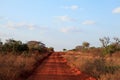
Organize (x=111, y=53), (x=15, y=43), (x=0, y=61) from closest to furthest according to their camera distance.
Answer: (x=0, y=61) < (x=15, y=43) < (x=111, y=53)

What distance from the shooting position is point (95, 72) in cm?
2225

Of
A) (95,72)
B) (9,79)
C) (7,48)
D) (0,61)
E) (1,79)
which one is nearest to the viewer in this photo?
(1,79)

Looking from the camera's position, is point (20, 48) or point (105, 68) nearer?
point (105, 68)

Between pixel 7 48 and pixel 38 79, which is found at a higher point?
pixel 7 48

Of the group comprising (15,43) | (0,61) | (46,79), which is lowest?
(46,79)

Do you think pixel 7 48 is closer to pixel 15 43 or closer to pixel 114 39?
pixel 15 43

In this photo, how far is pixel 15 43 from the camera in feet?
145

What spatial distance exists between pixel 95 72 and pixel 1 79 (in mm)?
8101

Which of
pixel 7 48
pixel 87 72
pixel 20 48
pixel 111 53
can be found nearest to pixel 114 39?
pixel 111 53

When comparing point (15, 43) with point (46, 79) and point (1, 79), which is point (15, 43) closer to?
point (46, 79)

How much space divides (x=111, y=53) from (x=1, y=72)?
43.7 meters

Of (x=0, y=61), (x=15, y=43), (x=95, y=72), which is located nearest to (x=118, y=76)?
(x=95, y=72)

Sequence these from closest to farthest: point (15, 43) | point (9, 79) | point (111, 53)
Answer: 1. point (9, 79)
2. point (15, 43)
3. point (111, 53)

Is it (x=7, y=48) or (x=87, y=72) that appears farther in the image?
(x=7, y=48)
